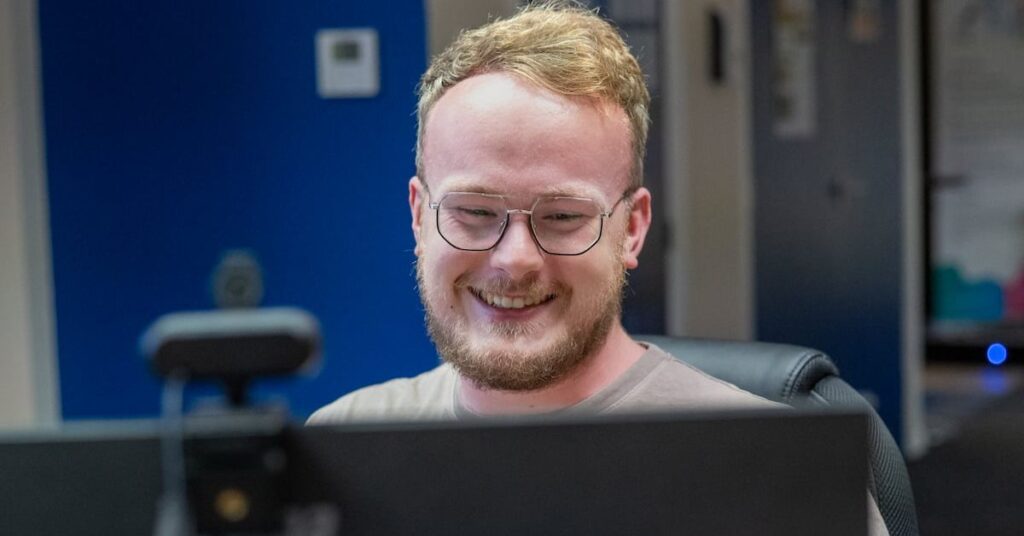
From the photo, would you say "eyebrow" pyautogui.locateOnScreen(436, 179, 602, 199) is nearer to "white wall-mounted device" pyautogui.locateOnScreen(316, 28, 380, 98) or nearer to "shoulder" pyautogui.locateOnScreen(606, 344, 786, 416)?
"shoulder" pyautogui.locateOnScreen(606, 344, 786, 416)

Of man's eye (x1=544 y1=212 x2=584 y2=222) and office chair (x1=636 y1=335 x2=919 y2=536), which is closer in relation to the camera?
man's eye (x1=544 y1=212 x2=584 y2=222)

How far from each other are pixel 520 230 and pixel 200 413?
717 mm

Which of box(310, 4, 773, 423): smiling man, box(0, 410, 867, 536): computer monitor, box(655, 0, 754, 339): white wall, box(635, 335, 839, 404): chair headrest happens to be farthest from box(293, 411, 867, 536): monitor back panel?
box(655, 0, 754, 339): white wall

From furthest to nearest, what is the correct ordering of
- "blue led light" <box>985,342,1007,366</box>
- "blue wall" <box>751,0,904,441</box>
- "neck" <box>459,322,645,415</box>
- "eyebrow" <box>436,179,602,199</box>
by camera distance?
"blue led light" <box>985,342,1007,366</box>
"blue wall" <box>751,0,904,441</box>
"neck" <box>459,322,645,415</box>
"eyebrow" <box>436,179,602,199</box>

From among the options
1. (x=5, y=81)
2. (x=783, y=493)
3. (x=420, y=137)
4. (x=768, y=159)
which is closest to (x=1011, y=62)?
(x=768, y=159)

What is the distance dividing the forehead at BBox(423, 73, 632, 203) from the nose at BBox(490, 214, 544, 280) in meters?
0.03

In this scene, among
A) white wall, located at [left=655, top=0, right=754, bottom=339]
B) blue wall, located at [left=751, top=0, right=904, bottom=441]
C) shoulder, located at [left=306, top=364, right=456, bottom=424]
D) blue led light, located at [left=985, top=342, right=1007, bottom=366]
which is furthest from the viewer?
blue led light, located at [left=985, top=342, right=1007, bottom=366]

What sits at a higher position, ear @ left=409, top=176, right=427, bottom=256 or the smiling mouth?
ear @ left=409, top=176, right=427, bottom=256

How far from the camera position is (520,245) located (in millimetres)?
1359

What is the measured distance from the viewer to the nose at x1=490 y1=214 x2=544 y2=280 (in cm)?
136

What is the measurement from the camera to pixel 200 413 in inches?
26.3

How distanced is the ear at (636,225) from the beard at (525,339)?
6 centimetres

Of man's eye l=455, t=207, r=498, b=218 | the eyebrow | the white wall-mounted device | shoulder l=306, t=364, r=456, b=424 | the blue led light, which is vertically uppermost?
the white wall-mounted device

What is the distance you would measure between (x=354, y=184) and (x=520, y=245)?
1.54 metres
